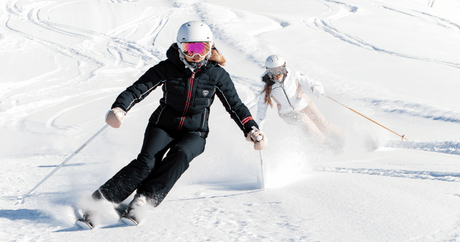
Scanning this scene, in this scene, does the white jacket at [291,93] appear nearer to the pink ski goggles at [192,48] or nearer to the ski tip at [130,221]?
the pink ski goggles at [192,48]

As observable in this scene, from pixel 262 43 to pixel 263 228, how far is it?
10323 mm

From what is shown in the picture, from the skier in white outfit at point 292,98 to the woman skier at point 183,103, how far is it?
218 centimetres

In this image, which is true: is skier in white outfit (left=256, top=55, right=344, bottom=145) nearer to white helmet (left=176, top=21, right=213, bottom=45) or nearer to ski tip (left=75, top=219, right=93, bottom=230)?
white helmet (left=176, top=21, right=213, bottom=45)

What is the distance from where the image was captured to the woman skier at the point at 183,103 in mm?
2693

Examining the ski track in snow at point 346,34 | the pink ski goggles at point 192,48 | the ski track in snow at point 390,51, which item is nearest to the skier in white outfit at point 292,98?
the ski track in snow at point 390,51

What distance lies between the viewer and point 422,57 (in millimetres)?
9742

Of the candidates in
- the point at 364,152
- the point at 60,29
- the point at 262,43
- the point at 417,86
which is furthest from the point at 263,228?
the point at 60,29

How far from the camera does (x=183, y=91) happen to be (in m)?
2.87

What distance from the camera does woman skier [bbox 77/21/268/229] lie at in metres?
2.69

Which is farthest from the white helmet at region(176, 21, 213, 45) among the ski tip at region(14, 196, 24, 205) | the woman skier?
the ski tip at region(14, 196, 24, 205)

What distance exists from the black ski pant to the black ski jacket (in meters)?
0.14

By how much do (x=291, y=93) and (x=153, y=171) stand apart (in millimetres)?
3120

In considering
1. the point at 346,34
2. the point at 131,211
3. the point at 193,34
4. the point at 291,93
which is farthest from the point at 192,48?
the point at 346,34

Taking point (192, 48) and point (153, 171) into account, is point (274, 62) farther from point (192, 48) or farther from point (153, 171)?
point (153, 171)
